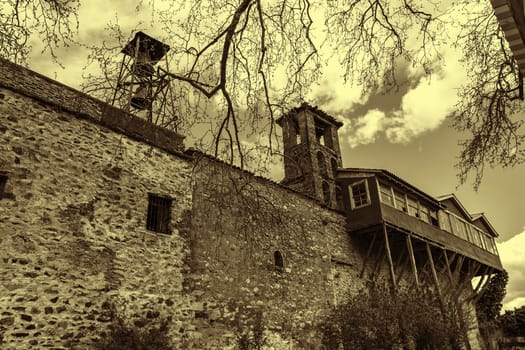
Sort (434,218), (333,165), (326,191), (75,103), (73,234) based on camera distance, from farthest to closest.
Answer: (434,218) → (333,165) → (326,191) → (75,103) → (73,234)

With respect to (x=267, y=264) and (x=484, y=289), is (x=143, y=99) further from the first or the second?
(x=484, y=289)

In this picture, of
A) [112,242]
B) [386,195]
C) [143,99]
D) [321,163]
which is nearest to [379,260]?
[386,195]

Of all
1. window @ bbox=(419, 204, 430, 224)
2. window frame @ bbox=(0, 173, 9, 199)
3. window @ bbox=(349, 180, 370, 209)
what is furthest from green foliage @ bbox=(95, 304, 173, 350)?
window @ bbox=(419, 204, 430, 224)

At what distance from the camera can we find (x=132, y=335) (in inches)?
332

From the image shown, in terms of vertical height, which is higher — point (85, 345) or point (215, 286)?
point (215, 286)

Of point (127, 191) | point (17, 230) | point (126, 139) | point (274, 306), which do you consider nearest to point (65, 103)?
point (126, 139)

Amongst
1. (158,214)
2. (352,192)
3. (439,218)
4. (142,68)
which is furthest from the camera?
(439,218)

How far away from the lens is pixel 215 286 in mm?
10812

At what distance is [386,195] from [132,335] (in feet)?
39.3

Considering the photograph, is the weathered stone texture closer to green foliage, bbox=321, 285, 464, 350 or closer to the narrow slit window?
green foliage, bbox=321, 285, 464, 350

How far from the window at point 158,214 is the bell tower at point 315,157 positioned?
7.55 metres

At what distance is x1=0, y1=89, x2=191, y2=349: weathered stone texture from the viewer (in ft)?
24.6

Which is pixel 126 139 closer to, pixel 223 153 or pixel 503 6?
pixel 223 153

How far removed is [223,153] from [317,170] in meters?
13.8
